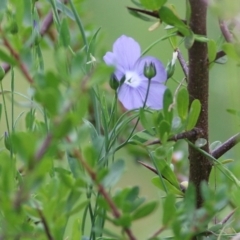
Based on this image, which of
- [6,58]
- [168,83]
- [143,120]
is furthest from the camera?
[168,83]

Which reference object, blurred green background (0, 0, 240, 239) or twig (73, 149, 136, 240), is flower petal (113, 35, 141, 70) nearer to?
twig (73, 149, 136, 240)

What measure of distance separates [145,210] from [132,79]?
0.57 feet

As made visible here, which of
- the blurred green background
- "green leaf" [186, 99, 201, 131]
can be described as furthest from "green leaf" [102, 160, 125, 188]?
the blurred green background

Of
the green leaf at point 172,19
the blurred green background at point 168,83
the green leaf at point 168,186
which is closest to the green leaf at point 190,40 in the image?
the green leaf at point 172,19

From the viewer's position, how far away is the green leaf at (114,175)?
0.28 metres

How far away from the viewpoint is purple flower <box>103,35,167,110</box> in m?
0.42

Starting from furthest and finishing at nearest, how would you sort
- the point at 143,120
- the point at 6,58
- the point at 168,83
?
the point at 168,83 < the point at 143,120 < the point at 6,58

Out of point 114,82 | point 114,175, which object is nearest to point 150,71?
point 114,82

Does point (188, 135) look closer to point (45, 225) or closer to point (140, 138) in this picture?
Answer: point (140, 138)

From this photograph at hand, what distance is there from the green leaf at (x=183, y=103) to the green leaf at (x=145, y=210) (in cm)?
11

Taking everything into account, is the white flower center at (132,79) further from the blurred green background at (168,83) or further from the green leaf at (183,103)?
the blurred green background at (168,83)

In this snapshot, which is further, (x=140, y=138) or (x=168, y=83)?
(x=168, y=83)

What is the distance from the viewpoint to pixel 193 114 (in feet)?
1.26

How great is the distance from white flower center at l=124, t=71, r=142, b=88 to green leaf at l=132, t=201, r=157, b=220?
Answer: 0.16m
